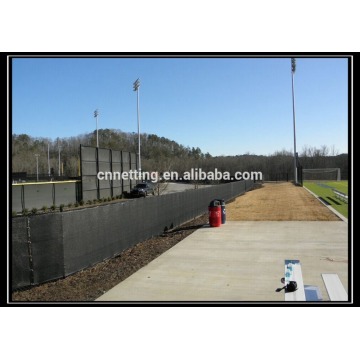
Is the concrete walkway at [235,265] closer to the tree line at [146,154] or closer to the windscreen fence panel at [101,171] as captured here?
the tree line at [146,154]

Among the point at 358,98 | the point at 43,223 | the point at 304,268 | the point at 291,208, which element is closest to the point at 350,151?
the point at 358,98

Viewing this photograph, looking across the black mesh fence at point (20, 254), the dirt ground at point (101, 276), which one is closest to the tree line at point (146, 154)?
the dirt ground at point (101, 276)

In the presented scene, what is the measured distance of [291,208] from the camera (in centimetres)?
1920

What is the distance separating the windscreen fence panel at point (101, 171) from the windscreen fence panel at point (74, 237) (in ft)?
30.3

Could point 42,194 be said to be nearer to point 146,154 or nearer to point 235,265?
point 146,154

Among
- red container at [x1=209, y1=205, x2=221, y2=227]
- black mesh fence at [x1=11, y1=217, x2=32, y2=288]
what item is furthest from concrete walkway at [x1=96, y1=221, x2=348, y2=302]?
black mesh fence at [x1=11, y1=217, x2=32, y2=288]

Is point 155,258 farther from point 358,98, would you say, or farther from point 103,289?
point 358,98

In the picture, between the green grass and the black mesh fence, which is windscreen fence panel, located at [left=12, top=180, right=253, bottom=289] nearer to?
the black mesh fence

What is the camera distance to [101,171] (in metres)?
22.8

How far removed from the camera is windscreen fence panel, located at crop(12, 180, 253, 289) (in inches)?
250

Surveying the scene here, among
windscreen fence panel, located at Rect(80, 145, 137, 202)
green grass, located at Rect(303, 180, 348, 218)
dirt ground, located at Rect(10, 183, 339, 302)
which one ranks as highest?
windscreen fence panel, located at Rect(80, 145, 137, 202)

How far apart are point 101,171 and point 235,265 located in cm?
1602

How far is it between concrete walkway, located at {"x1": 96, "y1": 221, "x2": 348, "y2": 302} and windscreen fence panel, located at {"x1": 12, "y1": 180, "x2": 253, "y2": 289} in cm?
116

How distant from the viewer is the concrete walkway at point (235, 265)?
6.32 meters
